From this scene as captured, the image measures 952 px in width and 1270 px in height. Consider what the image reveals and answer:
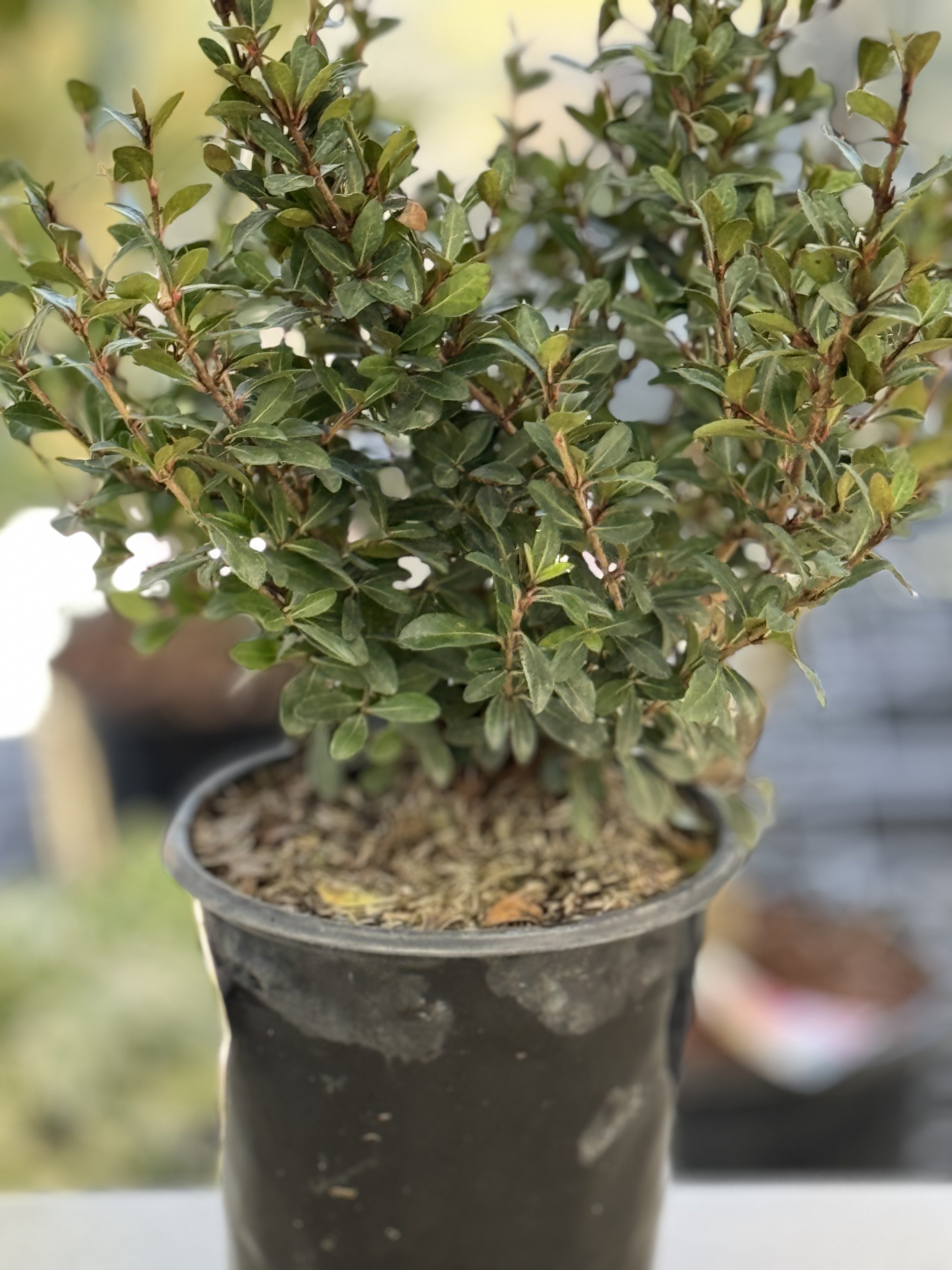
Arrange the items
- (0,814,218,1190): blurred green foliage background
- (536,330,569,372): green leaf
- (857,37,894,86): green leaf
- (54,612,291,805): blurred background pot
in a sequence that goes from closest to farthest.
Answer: (536,330,569,372): green leaf
(857,37,894,86): green leaf
(0,814,218,1190): blurred green foliage background
(54,612,291,805): blurred background pot

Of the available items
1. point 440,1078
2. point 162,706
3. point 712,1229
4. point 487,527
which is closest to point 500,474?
point 487,527

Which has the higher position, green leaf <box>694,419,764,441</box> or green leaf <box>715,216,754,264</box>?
green leaf <box>715,216,754,264</box>

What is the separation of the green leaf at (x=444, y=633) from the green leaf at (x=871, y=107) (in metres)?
0.29

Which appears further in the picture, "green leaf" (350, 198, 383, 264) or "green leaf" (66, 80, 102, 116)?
"green leaf" (66, 80, 102, 116)

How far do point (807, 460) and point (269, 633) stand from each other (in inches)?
11.9

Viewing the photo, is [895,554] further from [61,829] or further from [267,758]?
[61,829]

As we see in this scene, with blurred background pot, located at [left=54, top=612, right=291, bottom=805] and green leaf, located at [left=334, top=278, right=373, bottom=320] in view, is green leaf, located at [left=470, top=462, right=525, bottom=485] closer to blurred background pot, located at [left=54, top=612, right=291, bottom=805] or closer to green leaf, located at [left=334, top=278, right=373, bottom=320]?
green leaf, located at [left=334, top=278, right=373, bottom=320]

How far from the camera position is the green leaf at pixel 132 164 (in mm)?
529

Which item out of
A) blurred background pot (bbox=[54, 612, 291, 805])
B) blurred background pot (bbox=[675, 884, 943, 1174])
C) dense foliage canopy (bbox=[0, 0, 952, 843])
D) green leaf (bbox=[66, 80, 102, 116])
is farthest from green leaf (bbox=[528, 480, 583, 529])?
blurred background pot (bbox=[54, 612, 291, 805])

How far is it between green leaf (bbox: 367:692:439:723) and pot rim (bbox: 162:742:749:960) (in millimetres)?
118

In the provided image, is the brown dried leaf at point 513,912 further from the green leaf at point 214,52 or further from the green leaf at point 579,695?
the green leaf at point 214,52

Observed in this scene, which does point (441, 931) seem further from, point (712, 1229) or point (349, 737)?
point (712, 1229)

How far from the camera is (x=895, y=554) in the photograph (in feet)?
3.79

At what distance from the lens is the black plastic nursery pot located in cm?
67
